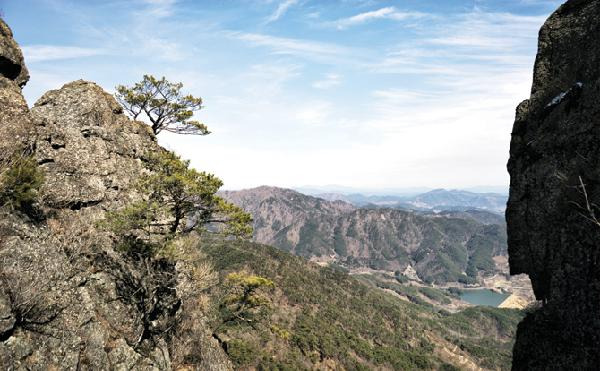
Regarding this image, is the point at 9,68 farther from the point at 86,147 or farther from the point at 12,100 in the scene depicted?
the point at 86,147

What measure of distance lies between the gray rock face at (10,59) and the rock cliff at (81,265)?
0.07 metres

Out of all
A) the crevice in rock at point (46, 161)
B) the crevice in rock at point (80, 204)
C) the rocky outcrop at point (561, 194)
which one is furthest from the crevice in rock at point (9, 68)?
the rocky outcrop at point (561, 194)

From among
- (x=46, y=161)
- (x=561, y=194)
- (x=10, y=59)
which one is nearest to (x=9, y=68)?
(x=10, y=59)

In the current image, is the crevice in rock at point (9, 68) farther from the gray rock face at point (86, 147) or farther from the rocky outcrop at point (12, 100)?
the gray rock face at point (86, 147)

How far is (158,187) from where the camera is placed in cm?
2117

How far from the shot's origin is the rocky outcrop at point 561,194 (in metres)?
14.7

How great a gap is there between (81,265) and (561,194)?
2502 cm

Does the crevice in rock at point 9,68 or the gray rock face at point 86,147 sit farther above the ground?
the crevice in rock at point 9,68

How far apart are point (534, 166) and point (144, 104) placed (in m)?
30.5

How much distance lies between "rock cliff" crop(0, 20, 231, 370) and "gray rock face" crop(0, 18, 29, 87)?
2.9 inches

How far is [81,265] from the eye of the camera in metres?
19.8

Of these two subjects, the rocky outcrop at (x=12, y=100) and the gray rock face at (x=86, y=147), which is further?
the gray rock face at (x=86, y=147)

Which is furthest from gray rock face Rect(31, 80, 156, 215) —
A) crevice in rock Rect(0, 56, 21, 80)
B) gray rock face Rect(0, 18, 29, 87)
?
crevice in rock Rect(0, 56, 21, 80)

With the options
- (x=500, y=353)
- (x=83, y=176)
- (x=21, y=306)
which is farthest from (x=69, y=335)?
(x=500, y=353)
